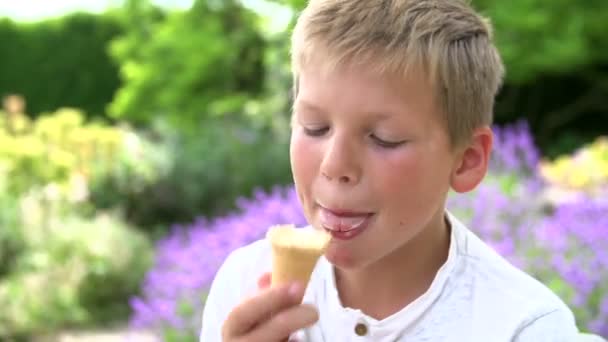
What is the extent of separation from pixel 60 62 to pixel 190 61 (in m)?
7.32

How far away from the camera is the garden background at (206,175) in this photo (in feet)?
15.1

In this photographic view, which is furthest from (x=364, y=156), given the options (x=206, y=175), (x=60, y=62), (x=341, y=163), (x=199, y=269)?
(x=60, y=62)

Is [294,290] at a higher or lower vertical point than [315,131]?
lower

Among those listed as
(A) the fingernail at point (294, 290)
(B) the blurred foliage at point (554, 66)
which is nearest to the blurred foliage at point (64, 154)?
(B) the blurred foliage at point (554, 66)

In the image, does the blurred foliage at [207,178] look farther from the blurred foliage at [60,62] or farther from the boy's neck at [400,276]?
the blurred foliage at [60,62]

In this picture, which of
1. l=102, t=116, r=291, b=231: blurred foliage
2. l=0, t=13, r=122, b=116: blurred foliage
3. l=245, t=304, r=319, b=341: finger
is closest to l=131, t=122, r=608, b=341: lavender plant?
l=245, t=304, r=319, b=341: finger

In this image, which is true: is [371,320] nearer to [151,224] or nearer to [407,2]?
→ [407,2]

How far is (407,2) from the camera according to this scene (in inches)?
68.5

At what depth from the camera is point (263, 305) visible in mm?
1553

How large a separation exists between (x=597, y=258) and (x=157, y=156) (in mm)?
6560

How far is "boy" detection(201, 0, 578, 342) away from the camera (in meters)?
1.64

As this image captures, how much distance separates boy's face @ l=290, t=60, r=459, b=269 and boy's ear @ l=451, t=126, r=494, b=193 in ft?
0.43

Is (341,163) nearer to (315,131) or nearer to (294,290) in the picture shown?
(315,131)

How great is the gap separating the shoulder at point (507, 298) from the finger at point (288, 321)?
42cm
